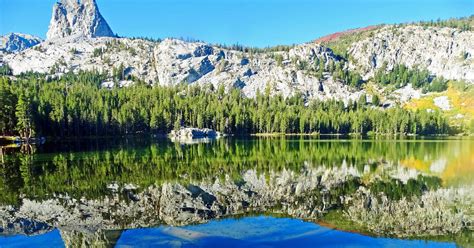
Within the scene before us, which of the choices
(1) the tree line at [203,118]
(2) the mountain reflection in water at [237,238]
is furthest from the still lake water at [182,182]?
(1) the tree line at [203,118]

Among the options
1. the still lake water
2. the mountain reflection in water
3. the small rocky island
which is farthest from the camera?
the small rocky island

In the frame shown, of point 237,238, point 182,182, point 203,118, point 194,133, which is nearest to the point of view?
point 237,238

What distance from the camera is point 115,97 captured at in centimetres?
17850

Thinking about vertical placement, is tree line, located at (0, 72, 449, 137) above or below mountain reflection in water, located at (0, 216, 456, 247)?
above

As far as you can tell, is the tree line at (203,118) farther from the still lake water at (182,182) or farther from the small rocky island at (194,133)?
the still lake water at (182,182)

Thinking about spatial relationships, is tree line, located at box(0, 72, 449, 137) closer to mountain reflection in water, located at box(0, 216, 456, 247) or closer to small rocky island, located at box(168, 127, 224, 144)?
small rocky island, located at box(168, 127, 224, 144)

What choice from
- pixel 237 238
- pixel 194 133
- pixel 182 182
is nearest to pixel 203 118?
pixel 194 133

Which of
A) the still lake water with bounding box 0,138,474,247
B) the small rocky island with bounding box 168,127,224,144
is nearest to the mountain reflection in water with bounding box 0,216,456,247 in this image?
the still lake water with bounding box 0,138,474,247

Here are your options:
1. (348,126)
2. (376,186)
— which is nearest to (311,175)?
(376,186)

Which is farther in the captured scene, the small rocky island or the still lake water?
the small rocky island

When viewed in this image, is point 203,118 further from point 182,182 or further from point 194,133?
point 182,182

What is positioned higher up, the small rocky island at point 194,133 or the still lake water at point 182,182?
the small rocky island at point 194,133

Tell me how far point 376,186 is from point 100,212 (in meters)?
Answer: 25.1

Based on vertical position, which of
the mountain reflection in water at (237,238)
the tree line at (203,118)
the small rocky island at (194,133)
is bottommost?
the mountain reflection in water at (237,238)
